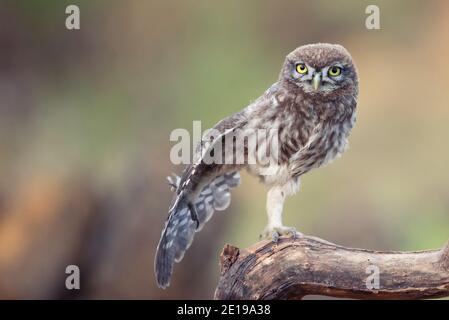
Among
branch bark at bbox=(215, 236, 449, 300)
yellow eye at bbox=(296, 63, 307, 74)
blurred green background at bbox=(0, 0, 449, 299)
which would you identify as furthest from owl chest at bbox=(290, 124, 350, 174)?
blurred green background at bbox=(0, 0, 449, 299)

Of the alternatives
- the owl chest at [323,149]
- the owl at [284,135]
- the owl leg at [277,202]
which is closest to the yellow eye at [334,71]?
the owl at [284,135]

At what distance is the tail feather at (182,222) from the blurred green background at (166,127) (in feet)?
4.59

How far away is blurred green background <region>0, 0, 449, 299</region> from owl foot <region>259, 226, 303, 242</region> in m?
1.91

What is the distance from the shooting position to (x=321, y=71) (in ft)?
9.25

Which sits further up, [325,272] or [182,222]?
[182,222]

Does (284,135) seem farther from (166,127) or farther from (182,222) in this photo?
(166,127)

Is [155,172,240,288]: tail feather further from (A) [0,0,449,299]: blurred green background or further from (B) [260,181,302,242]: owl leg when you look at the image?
(A) [0,0,449,299]: blurred green background

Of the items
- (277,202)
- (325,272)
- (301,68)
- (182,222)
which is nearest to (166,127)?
(182,222)

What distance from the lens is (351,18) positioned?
6.18 m

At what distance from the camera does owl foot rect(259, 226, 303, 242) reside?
275 cm

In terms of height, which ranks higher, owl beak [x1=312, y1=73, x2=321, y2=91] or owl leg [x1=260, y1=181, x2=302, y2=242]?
owl beak [x1=312, y1=73, x2=321, y2=91]

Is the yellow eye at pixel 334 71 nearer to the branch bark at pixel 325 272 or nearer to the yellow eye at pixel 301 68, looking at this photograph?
the yellow eye at pixel 301 68

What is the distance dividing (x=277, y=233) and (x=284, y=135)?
432mm
